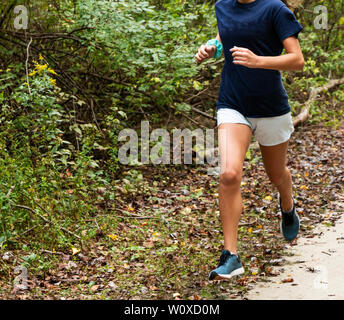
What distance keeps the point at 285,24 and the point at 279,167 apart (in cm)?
135

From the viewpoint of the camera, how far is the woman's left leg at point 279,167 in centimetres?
422

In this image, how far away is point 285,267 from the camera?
167 inches

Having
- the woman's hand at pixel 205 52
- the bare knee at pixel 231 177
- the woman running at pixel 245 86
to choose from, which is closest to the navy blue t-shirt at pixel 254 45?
the woman running at pixel 245 86

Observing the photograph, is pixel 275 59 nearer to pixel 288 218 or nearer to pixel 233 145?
pixel 233 145

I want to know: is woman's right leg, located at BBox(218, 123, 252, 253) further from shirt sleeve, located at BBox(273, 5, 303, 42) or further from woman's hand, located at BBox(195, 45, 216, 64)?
shirt sleeve, located at BBox(273, 5, 303, 42)

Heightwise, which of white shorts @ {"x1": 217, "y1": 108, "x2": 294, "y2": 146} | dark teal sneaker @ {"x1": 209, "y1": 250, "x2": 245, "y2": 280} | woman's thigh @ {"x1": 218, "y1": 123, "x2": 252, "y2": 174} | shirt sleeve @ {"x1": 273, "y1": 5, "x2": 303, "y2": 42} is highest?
shirt sleeve @ {"x1": 273, "y1": 5, "x2": 303, "y2": 42}

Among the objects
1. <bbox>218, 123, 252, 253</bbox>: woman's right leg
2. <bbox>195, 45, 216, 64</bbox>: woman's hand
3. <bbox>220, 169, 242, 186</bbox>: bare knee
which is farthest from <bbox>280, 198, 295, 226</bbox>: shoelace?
<bbox>195, 45, 216, 64</bbox>: woman's hand

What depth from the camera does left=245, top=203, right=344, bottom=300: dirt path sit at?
3557mm

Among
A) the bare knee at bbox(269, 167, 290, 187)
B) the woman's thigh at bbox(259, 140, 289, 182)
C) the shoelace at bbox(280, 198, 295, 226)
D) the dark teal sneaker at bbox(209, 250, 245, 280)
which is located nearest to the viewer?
the dark teal sneaker at bbox(209, 250, 245, 280)

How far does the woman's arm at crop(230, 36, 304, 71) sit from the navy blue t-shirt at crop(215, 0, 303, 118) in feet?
0.28

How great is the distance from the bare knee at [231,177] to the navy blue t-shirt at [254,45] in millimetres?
537

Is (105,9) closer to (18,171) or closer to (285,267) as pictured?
(18,171)

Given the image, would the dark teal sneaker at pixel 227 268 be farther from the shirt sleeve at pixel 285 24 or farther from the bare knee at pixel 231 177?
the shirt sleeve at pixel 285 24

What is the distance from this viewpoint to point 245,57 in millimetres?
3398
